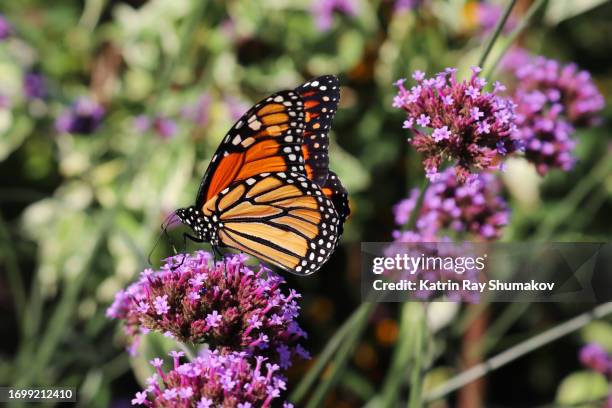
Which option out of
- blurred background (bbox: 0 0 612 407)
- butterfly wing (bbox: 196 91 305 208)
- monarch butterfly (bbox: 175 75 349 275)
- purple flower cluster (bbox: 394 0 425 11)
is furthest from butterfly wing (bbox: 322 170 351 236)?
purple flower cluster (bbox: 394 0 425 11)

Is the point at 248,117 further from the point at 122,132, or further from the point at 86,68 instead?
the point at 86,68

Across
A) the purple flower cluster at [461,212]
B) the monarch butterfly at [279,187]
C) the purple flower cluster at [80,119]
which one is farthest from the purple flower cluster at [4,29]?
the purple flower cluster at [461,212]

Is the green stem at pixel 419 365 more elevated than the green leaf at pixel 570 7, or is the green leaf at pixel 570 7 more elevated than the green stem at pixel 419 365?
the green leaf at pixel 570 7

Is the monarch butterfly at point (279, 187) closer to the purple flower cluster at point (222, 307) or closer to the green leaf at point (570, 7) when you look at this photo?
the purple flower cluster at point (222, 307)

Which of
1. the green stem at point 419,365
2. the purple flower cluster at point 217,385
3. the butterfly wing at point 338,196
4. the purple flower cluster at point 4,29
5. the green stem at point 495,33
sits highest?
the purple flower cluster at point 4,29

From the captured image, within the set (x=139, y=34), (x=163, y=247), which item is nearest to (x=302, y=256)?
(x=163, y=247)

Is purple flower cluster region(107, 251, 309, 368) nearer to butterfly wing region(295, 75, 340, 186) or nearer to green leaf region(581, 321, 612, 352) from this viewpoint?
butterfly wing region(295, 75, 340, 186)

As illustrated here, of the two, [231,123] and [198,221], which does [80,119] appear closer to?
[231,123]
